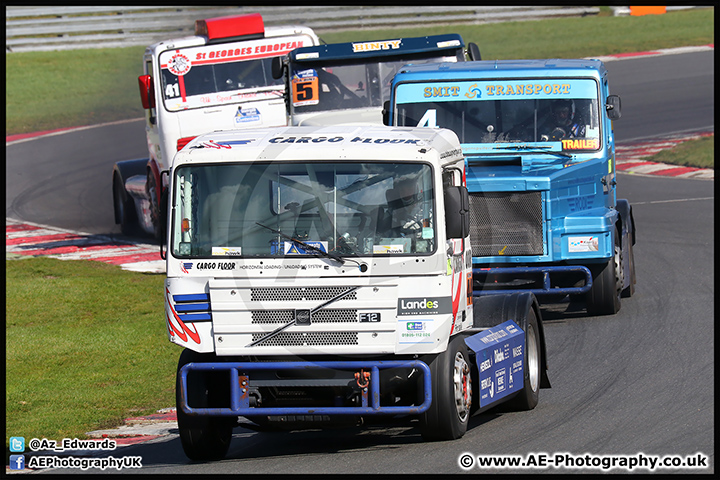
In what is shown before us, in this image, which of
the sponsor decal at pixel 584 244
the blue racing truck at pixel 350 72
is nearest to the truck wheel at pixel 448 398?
the sponsor decal at pixel 584 244

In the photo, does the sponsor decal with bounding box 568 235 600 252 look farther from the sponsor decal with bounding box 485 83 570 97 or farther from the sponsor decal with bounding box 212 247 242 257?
the sponsor decal with bounding box 212 247 242 257

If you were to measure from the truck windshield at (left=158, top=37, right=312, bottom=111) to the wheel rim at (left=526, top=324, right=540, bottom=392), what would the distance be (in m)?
8.89

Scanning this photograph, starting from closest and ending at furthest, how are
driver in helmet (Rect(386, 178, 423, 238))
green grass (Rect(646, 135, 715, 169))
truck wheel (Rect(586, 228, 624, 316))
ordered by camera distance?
driver in helmet (Rect(386, 178, 423, 238)), truck wheel (Rect(586, 228, 624, 316)), green grass (Rect(646, 135, 715, 169))

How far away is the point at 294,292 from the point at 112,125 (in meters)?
23.4

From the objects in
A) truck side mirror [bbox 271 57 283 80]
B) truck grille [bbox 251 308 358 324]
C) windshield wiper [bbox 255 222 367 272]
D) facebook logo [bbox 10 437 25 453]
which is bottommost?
facebook logo [bbox 10 437 25 453]

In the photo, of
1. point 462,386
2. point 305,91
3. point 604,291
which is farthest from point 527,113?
point 462,386

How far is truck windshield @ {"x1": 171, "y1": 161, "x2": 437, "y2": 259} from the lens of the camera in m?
7.57

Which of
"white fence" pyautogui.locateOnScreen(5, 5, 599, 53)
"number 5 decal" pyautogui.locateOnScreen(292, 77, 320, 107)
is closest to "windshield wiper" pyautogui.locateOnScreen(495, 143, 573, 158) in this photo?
"number 5 decal" pyautogui.locateOnScreen(292, 77, 320, 107)

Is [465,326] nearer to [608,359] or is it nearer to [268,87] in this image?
[608,359]

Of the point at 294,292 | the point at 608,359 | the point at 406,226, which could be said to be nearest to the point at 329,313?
the point at 294,292

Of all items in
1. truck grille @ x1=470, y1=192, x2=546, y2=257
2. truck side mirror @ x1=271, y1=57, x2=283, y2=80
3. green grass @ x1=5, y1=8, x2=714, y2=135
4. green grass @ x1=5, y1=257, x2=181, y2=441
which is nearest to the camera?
green grass @ x1=5, y1=257, x2=181, y2=441

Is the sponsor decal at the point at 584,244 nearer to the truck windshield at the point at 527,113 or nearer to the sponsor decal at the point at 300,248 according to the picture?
the truck windshield at the point at 527,113

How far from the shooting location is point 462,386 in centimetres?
780

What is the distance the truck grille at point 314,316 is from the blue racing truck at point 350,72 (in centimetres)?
799
